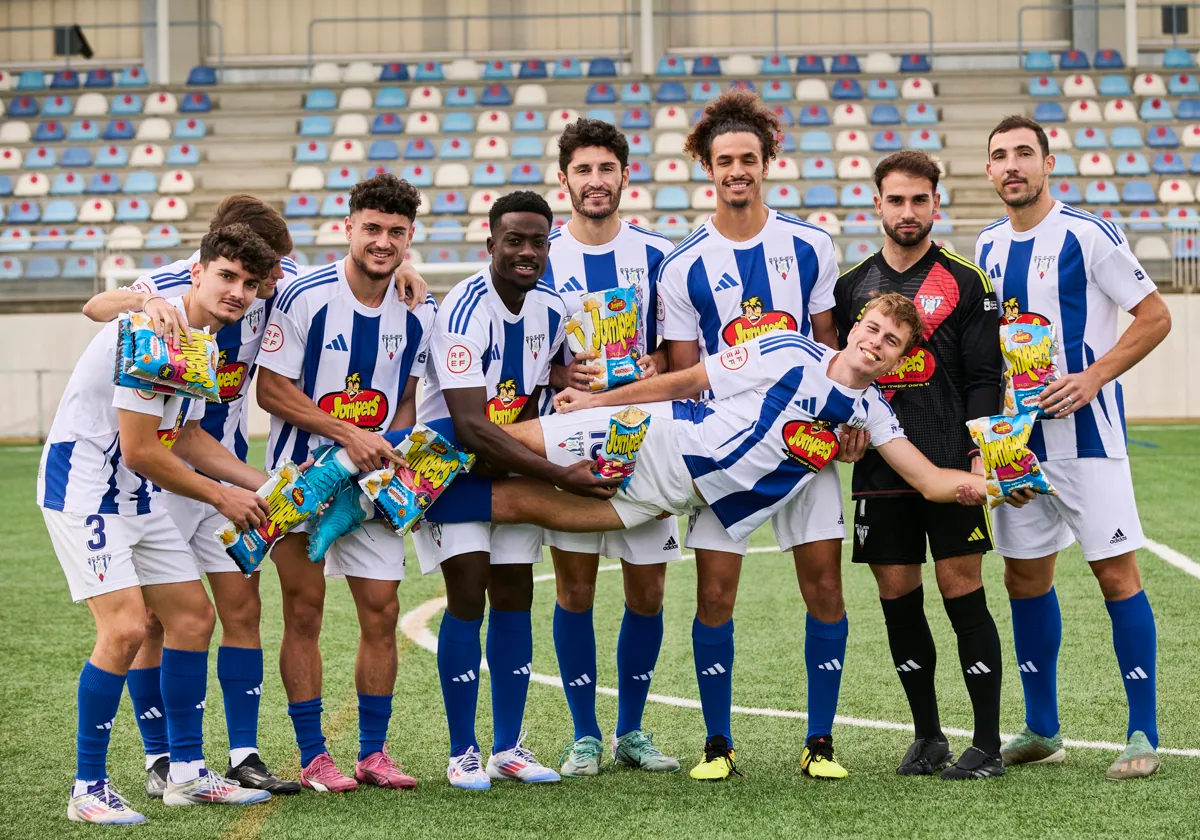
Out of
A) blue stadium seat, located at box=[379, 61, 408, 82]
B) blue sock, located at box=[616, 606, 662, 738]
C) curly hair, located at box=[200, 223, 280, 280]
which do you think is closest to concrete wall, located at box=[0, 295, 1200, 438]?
blue stadium seat, located at box=[379, 61, 408, 82]

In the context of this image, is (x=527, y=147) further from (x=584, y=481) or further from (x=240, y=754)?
(x=240, y=754)

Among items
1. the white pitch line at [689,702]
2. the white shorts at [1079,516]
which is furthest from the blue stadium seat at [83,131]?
the white shorts at [1079,516]

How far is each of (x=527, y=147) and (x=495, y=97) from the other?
1545 millimetres

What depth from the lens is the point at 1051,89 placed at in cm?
2064

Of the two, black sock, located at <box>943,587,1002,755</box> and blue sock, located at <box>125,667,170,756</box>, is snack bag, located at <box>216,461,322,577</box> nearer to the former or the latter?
blue sock, located at <box>125,667,170,756</box>

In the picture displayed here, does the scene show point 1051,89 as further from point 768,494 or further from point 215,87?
point 768,494

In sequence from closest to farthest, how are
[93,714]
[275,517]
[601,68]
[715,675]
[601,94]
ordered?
[93,714]
[275,517]
[715,675]
[601,94]
[601,68]

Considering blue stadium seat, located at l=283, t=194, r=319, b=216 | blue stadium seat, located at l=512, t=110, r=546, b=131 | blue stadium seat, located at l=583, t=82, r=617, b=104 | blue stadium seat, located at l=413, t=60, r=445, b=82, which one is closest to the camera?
blue stadium seat, located at l=283, t=194, r=319, b=216

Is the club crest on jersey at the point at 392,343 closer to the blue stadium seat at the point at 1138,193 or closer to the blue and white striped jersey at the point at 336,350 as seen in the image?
the blue and white striped jersey at the point at 336,350

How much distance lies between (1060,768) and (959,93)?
18084mm

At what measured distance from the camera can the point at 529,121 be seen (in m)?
20.4

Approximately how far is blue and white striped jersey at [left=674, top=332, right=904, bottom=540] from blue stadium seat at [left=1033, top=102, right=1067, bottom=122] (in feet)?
57.1

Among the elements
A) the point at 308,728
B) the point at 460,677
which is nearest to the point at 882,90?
the point at 460,677

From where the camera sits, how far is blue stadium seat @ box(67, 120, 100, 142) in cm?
2114
